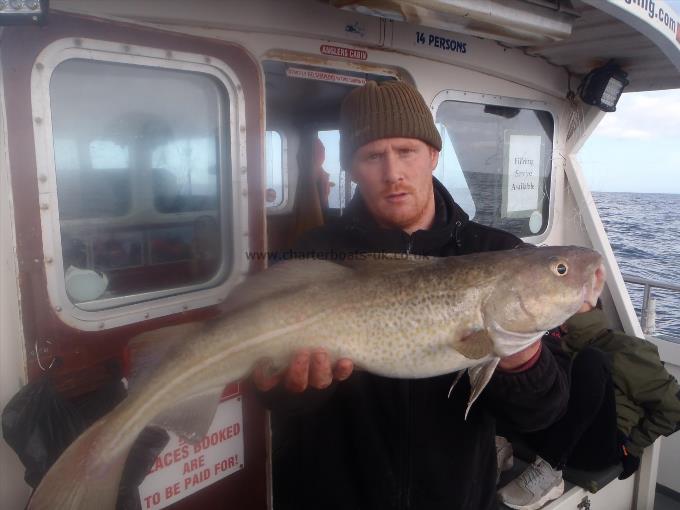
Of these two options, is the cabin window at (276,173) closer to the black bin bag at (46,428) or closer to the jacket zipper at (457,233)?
the jacket zipper at (457,233)

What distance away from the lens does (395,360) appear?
7.11ft

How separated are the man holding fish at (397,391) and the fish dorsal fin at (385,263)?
0.78 feet

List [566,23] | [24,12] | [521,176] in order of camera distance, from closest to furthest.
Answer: [24,12] < [566,23] < [521,176]

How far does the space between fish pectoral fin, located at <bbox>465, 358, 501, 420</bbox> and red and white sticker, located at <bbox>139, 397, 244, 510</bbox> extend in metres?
1.40

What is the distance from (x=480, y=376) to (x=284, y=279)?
96 cm

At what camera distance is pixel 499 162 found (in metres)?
5.05

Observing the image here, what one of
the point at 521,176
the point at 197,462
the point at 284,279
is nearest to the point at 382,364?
the point at 284,279

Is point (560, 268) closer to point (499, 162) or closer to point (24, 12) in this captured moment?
point (24, 12)

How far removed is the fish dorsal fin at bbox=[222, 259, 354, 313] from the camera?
224 centimetres

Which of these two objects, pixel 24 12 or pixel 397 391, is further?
pixel 397 391

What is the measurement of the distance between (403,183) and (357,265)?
516 mm

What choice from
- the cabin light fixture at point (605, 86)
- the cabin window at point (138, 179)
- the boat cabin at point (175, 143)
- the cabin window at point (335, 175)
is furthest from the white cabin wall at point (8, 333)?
the cabin light fixture at point (605, 86)

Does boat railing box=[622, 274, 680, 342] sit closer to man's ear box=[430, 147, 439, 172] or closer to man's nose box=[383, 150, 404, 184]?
man's ear box=[430, 147, 439, 172]

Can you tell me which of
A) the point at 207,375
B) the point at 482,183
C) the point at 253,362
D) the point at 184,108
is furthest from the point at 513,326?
the point at 482,183
